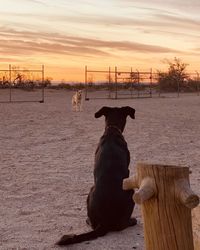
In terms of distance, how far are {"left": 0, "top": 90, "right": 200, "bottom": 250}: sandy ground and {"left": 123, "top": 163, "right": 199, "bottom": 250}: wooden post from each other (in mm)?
1352

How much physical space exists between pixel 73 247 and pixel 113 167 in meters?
1.13

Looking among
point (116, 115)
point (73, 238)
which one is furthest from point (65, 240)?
point (116, 115)

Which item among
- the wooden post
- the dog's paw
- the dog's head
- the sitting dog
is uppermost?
the dog's head

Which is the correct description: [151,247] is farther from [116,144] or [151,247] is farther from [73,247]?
[116,144]

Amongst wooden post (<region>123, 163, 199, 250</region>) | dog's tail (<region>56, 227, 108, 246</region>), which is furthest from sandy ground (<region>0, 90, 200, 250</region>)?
wooden post (<region>123, 163, 199, 250</region>)

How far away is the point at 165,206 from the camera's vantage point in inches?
149

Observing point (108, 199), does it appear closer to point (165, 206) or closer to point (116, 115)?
point (116, 115)

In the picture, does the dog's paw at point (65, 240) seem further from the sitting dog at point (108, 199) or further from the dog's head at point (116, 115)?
the dog's head at point (116, 115)

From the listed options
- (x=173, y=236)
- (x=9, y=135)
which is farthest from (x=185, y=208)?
(x=9, y=135)

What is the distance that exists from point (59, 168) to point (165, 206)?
751cm

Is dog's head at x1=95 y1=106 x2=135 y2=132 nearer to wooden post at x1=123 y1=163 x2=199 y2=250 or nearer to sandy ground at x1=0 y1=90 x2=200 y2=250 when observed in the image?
sandy ground at x1=0 y1=90 x2=200 y2=250

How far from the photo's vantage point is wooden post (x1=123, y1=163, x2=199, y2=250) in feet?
12.3

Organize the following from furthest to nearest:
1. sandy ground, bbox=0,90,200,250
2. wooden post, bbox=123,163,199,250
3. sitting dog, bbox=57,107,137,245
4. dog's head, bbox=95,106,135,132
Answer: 1. dog's head, bbox=95,106,135,132
2. sandy ground, bbox=0,90,200,250
3. sitting dog, bbox=57,107,137,245
4. wooden post, bbox=123,163,199,250

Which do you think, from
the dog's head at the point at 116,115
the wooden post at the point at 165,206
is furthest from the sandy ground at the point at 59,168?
the wooden post at the point at 165,206
